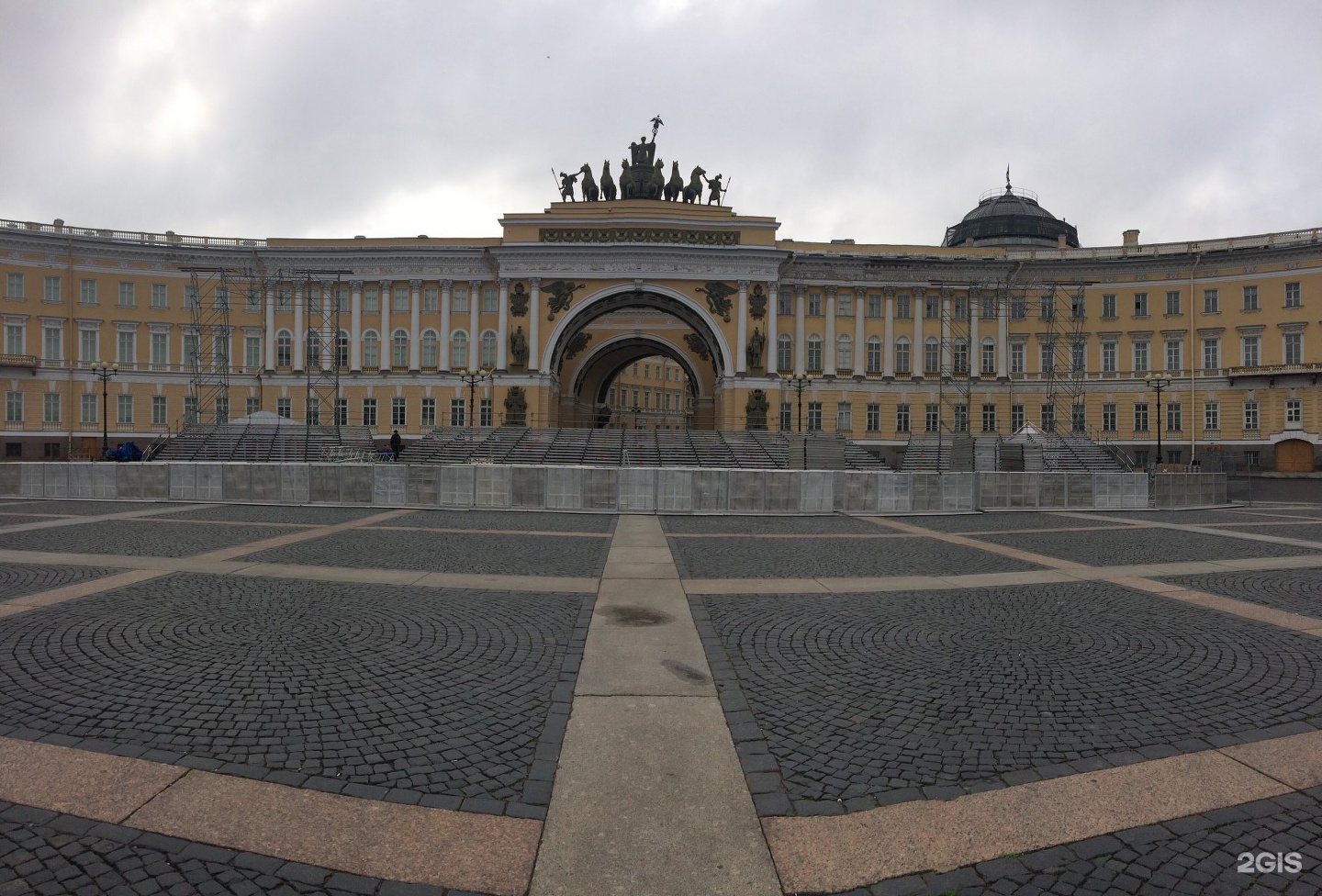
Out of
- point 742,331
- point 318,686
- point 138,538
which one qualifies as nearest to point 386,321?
point 742,331

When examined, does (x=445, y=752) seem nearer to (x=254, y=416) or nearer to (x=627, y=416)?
(x=254, y=416)

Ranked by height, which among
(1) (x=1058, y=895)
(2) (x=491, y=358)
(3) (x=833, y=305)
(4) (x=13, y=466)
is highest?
(3) (x=833, y=305)

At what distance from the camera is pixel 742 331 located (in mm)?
49625

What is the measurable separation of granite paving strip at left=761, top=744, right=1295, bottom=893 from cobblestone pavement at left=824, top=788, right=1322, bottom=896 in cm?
6

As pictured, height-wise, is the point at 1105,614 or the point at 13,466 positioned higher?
the point at 13,466

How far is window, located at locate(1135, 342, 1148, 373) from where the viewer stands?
51.2m

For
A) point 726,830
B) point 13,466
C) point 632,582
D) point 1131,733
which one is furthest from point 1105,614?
point 13,466

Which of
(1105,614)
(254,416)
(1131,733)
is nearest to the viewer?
(1131,733)

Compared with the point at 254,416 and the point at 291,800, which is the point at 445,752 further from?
the point at 254,416

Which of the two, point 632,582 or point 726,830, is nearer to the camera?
point 726,830

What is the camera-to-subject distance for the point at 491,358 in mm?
51969

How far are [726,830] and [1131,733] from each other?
290 centimetres

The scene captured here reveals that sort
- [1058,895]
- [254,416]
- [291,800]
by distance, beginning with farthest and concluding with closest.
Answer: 1. [254,416]
2. [291,800]
3. [1058,895]

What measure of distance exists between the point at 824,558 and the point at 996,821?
7675 mm
